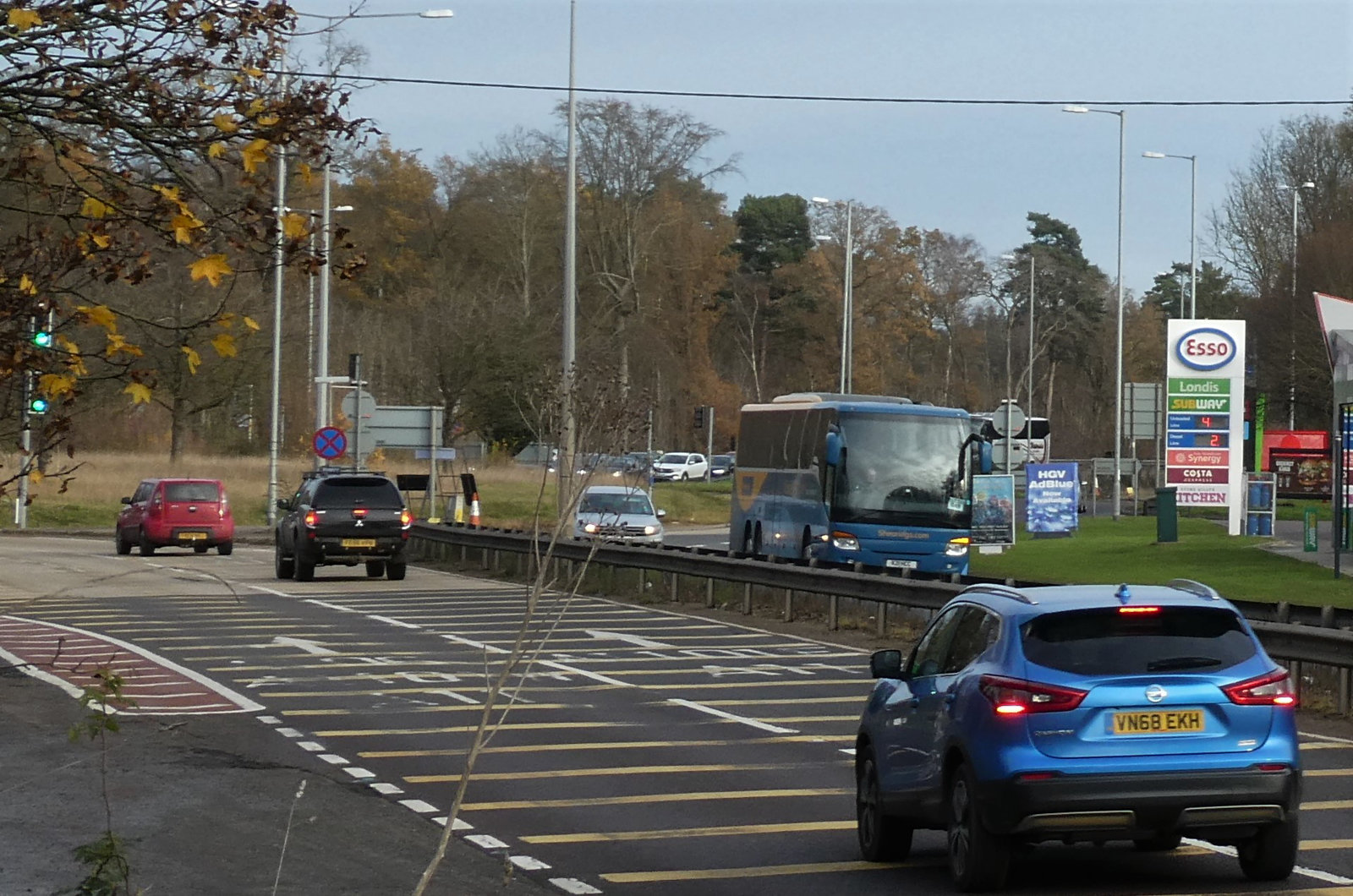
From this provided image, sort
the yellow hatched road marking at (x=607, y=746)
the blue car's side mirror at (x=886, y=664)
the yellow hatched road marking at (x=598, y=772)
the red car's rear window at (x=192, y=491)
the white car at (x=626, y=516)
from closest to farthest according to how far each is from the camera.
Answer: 1. the blue car's side mirror at (x=886, y=664)
2. the yellow hatched road marking at (x=598, y=772)
3. the yellow hatched road marking at (x=607, y=746)
4. the white car at (x=626, y=516)
5. the red car's rear window at (x=192, y=491)

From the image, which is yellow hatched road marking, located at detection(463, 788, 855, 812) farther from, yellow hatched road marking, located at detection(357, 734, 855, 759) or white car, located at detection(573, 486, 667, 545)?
white car, located at detection(573, 486, 667, 545)

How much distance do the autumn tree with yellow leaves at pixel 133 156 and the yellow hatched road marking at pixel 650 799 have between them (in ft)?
12.5

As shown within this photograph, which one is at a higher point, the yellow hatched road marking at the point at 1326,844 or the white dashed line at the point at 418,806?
the yellow hatched road marking at the point at 1326,844

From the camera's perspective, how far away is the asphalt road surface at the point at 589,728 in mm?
9906

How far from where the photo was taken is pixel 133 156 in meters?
9.48

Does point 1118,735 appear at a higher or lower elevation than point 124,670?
higher

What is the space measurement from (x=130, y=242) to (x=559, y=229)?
7198cm

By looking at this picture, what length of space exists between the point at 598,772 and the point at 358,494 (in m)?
22.4

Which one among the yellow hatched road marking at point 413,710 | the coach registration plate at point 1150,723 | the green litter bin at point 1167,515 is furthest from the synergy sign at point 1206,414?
the coach registration plate at point 1150,723

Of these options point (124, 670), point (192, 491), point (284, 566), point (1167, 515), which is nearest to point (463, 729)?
point (124, 670)

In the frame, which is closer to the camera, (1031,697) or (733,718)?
(1031,697)

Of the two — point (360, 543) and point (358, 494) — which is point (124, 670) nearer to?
point (360, 543)

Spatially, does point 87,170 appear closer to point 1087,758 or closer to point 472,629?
point 1087,758

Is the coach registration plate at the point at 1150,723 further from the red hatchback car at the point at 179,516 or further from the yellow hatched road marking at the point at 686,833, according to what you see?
the red hatchback car at the point at 179,516
